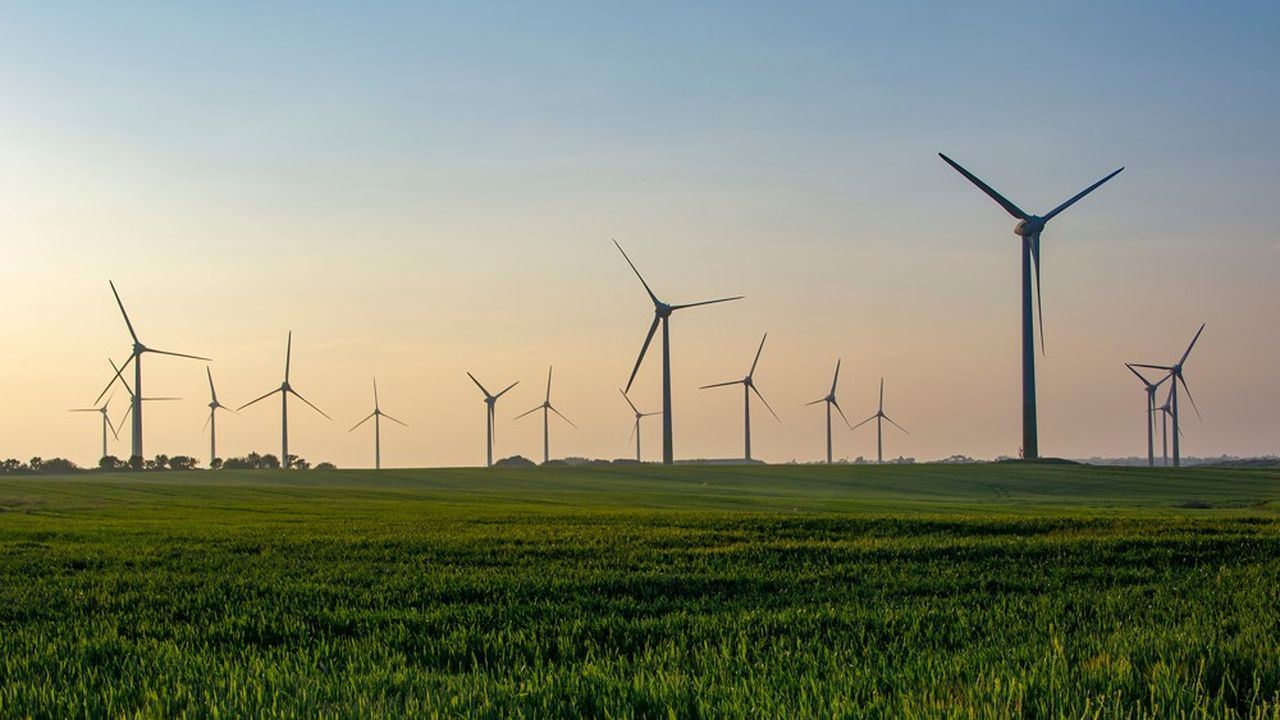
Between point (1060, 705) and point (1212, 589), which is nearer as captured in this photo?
point (1060, 705)

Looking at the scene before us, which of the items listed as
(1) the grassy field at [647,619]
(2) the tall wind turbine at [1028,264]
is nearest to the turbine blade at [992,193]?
(2) the tall wind turbine at [1028,264]

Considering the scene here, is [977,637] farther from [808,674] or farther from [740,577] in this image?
[740,577]

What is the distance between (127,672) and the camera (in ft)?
32.5

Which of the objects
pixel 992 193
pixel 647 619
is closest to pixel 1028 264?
pixel 992 193

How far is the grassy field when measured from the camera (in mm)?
8023

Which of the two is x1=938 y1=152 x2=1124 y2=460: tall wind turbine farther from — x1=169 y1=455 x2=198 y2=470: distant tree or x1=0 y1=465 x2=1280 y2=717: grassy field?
x1=169 y1=455 x2=198 y2=470: distant tree

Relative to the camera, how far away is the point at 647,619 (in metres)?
14.2

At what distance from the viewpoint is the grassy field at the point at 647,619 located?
8023 millimetres

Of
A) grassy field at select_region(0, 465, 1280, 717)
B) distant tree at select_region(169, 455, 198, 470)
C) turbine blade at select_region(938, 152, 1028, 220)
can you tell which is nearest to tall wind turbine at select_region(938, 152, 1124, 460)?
turbine blade at select_region(938, 152, 1028, 220)

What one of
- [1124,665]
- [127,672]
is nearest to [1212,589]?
[1124,665]

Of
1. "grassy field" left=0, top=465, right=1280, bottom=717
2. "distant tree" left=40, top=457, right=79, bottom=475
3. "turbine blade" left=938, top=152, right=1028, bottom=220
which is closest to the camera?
"grassy field" left=0, top=465, right=1280, bottom=717

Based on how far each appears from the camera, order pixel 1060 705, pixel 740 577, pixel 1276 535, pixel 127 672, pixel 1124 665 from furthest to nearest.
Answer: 1. pixel 1276 535
2. pixel 740 577
3. pixel 127 672
4. pixel 1124 665
5. pixel 1060 705

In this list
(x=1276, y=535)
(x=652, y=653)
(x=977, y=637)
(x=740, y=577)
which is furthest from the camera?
(x=1276, y=535)

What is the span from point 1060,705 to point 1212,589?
1219 centimetres
